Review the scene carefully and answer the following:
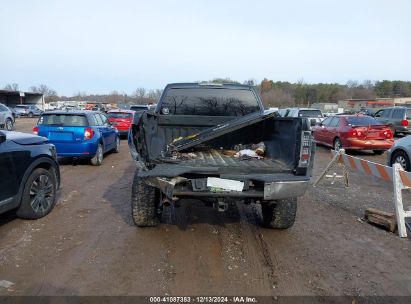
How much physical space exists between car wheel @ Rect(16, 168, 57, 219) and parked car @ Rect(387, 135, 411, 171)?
7767 mm

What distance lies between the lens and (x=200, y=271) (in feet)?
12.1

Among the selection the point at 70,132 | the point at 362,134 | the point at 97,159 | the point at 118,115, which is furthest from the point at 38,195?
the point at 118,115

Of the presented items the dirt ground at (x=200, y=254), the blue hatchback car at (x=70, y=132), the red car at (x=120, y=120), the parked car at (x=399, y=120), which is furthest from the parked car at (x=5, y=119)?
the parked car at (x=399, y=120)

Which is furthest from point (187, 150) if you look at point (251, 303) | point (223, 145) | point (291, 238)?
point (251, 303)

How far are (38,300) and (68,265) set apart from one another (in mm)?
693

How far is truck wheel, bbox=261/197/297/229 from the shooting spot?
477cm

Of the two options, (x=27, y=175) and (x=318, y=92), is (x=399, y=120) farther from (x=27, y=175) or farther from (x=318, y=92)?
(x=318, y=92)

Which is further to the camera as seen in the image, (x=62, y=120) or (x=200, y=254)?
(x=62, y=120)

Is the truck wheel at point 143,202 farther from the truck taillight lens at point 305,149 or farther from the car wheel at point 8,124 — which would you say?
the car wheel at point 8,124

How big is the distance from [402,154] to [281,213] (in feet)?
17.9

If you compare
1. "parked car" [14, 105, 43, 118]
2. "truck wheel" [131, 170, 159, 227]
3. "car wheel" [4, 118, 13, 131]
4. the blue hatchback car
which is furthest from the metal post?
"parked car" [14, 105, 43, 118]

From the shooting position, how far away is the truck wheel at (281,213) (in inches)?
188

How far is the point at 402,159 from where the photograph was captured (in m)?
8.66

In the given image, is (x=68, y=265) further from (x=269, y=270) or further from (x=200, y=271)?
(x=269, y=270)
